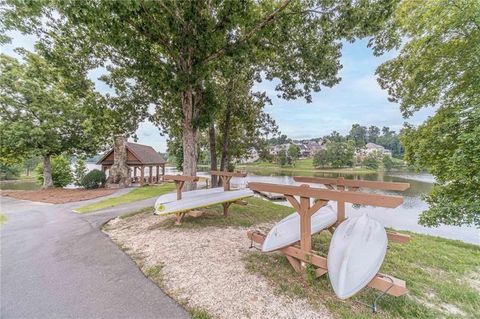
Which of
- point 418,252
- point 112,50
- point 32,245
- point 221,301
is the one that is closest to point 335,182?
point 418,252

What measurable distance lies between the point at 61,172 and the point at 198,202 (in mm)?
18894

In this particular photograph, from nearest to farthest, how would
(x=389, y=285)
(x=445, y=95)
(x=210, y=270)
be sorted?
(x=389, y=285) → (x=210, y=270) → (x=445, y=95)

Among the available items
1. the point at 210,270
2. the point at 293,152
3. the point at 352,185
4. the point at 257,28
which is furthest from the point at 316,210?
the point at 293,152

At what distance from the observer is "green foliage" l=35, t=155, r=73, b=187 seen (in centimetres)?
1773

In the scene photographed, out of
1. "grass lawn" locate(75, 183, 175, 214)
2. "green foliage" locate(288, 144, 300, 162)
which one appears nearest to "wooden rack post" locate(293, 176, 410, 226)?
"grass lawn" locate(75, 183, 175, 214)

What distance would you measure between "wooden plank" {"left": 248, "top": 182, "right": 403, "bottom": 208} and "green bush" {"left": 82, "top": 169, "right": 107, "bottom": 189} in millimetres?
16079

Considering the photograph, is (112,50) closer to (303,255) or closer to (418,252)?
(303,255)

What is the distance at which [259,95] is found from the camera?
12664mm

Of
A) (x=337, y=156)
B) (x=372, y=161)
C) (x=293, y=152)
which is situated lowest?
(x=372, y=161)

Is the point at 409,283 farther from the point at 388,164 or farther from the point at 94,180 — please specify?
the point at 388,164

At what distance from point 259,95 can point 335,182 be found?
9.13 m

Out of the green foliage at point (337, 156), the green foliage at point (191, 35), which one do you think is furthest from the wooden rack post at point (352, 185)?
the green foliage at point (337, 156)

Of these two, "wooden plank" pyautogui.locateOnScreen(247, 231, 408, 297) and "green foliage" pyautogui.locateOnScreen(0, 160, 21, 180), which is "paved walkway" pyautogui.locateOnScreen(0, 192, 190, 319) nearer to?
"wooden plank" pyautogui.locateOnScreen(247, 231, 408, 297)

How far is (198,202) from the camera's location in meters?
5.52
